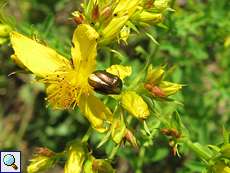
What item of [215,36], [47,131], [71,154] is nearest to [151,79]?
[71,154]

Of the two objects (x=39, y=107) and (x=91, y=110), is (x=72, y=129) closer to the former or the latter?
(x=39, y=107)

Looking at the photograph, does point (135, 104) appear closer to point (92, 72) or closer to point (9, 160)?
point (92, 72)

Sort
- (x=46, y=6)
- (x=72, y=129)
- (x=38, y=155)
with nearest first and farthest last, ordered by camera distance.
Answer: (x=38, y=155) < (x=46, y=6) < (x=72, y=129)

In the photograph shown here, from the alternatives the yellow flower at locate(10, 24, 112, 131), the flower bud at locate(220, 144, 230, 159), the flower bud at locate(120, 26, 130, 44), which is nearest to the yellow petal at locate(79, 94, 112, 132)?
the yellow flower at locate(10, 24, 112, 131)

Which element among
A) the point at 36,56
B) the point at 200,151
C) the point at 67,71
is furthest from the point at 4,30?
the point at 200,151

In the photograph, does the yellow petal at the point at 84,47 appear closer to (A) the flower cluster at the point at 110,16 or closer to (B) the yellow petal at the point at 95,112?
(A) the flower cluster at the point at 110,16

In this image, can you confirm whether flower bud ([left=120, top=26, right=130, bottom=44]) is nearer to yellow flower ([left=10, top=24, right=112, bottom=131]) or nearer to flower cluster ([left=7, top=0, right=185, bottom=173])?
flower cluster ([left=7, top=0, right=185, bottom=173])
